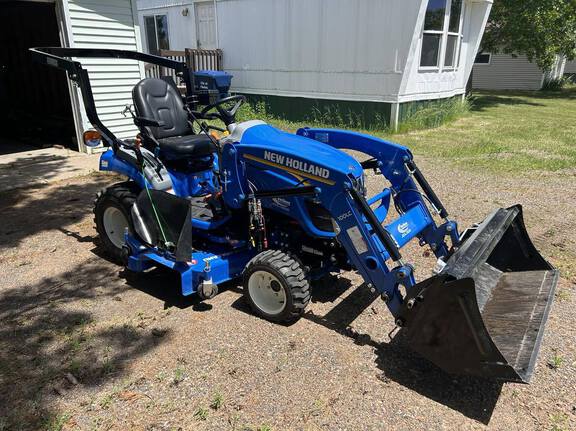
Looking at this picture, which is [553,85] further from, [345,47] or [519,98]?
[345,47]

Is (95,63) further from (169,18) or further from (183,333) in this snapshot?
(169,18)

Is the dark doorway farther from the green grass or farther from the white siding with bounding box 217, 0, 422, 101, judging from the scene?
the white siding with bounding box 217, 0, 422, 101

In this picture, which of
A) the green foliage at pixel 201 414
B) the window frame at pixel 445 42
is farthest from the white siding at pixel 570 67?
the green foliage at pixel 201 414

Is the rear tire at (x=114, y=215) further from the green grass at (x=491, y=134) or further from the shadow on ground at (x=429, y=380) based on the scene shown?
the green grass at (x=491, y=134)

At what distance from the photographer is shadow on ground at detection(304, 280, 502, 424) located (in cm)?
279

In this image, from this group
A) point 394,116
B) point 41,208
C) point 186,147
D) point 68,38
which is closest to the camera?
point 186,147

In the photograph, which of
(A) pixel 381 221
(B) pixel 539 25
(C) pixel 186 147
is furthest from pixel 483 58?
(A) pixel 381 221

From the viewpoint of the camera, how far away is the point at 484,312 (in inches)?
126

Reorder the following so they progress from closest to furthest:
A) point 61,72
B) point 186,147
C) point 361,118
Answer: point 186,147 → point 61,72 → point 361,118

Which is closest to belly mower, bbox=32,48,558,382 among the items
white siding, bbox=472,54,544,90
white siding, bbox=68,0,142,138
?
white siding, bbox=68,0,142,138

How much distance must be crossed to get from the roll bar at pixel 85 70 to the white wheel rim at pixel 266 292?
1936mm

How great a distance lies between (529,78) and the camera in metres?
26.1

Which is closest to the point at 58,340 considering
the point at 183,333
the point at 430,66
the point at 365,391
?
the point at 183,333

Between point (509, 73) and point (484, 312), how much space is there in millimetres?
26924
